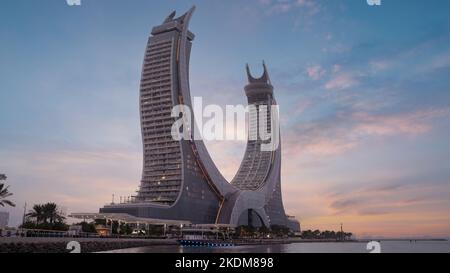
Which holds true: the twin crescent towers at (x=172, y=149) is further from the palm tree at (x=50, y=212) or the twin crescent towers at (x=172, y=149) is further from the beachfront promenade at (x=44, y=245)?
the beachfront promenade at (x=44, y=245)

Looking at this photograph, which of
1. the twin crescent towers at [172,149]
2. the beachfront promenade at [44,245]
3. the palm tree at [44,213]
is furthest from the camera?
the twin crescent towers at [172,149]

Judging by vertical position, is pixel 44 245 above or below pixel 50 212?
below

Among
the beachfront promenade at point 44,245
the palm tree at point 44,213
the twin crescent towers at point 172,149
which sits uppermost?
the twin crescent towers at point 172,149

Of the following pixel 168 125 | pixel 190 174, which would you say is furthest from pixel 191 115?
pixel 190 174

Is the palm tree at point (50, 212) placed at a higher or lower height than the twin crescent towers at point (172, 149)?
lower

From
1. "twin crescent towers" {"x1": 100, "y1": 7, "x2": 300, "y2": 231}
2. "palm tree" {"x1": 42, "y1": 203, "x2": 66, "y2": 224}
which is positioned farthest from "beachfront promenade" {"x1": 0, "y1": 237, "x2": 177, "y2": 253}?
"twin crescent towers" {"x1": 100, "y1": 7, "x2": 300, "y2": 231}

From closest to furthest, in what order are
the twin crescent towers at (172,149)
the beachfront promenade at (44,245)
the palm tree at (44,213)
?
the beachfront promenade at (44,245) < the palm tree at (44,213) < the twin crescent towers at (172,149)

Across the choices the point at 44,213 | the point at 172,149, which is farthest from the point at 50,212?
the point at 172,149

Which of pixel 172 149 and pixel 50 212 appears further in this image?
pixel 172 149

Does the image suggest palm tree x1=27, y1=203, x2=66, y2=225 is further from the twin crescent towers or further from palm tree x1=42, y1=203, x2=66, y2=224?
the twin crescent towers

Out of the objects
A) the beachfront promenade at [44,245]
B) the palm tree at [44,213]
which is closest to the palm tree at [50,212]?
the palm tree at [44,213]

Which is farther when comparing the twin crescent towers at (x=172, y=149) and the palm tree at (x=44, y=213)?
the twin crescent towers at (x=172, y=149)

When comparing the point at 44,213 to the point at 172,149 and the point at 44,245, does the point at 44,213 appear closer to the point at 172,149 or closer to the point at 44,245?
the point at 44,245
